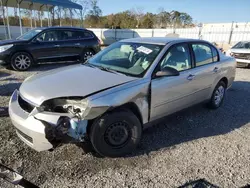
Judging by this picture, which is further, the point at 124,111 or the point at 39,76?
the point at 39,76

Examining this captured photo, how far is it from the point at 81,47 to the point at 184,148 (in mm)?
7528

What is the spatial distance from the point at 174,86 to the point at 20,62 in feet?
22.0

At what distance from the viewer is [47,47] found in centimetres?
881

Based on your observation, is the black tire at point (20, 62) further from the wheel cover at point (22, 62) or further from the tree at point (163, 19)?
the tree at point (163, 19)

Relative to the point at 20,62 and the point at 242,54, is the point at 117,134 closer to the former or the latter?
the point at 20,62

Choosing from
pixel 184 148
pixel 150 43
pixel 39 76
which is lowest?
pixel 184 148

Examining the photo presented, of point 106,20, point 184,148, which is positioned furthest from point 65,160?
point 106,20

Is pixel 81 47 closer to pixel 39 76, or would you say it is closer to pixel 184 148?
pixel 39 76

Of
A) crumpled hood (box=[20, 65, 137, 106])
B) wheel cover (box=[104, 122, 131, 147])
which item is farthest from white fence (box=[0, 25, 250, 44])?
wheel cover (box=[104, 122, 131, 147])

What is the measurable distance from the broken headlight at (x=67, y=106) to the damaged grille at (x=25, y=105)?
281 mm

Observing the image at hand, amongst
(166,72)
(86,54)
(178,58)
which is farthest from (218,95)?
(86,54)

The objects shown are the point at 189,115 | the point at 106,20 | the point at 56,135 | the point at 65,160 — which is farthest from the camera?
the point at 106,20

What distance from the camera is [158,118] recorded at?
355 cm

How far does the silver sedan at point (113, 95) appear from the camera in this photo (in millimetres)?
2641
